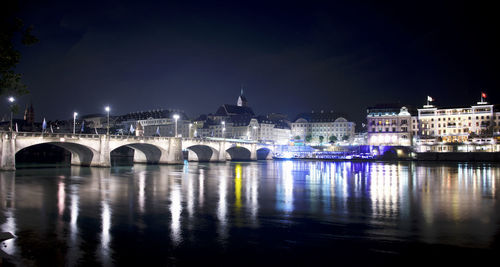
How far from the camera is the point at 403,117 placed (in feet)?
436

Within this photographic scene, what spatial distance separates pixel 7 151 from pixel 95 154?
14561 mm

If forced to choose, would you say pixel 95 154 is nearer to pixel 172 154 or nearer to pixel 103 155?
pixel 103 155

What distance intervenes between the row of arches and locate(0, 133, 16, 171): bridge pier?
6.51 meters

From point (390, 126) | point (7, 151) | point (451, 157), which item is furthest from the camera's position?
point (390, 126)

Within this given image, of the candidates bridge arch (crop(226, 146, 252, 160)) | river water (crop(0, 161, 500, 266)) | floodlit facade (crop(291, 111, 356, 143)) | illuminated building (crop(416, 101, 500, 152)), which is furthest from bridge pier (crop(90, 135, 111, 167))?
floodlit facade (crop(291, 111, 356, 143))

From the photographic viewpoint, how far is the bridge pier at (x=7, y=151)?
151 feet

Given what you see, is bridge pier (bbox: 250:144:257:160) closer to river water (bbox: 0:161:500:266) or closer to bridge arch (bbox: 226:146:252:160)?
bridge arch (bbox: 226:146:252:160)

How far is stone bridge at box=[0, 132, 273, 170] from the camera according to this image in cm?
4716

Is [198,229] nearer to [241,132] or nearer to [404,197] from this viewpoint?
[404,197]

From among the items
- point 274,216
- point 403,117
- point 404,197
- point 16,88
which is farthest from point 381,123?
point 16,88

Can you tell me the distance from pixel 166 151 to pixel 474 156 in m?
77.8

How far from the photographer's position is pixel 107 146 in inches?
2366

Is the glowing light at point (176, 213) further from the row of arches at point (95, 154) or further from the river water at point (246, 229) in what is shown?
the row of arches at point (95, 154)

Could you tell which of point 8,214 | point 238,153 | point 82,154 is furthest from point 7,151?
point 238,153
